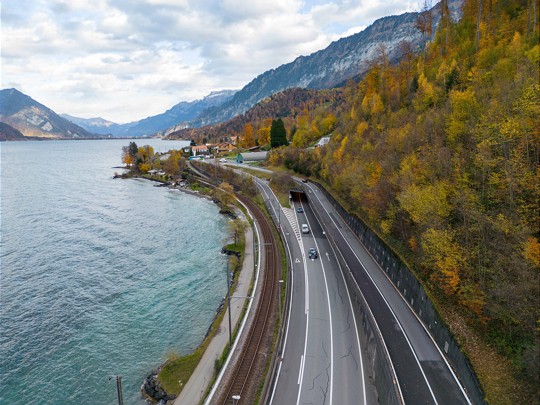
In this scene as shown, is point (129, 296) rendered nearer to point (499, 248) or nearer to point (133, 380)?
point (133, 380)

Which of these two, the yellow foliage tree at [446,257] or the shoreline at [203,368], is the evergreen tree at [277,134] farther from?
the yellow foliage tree at [446,257]

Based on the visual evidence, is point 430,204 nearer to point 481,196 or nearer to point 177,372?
point 481,196

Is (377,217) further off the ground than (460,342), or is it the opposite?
(377,217)

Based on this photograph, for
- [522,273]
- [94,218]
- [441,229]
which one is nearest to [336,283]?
[441,229]

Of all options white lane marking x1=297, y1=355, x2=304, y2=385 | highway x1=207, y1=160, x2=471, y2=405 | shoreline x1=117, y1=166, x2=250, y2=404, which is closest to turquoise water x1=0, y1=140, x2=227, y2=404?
shoreline x1=117, y1=166, x2=250, y2=404

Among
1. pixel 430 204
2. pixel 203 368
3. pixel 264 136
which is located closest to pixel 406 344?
pixel 430 204

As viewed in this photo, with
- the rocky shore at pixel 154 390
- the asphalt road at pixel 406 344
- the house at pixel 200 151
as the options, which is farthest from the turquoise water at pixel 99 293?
the house at pixel 200 151
